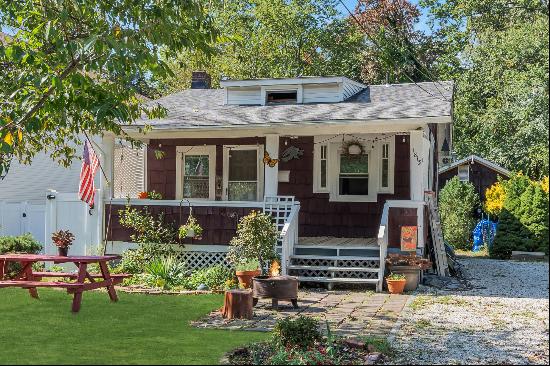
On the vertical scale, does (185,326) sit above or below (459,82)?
below

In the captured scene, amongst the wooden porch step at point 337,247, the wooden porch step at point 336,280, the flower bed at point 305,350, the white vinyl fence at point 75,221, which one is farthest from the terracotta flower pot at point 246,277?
the flower bed at point 305,350

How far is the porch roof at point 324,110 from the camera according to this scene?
1396 centimetres

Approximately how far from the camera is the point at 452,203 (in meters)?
22.1

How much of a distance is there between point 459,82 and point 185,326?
853 inches

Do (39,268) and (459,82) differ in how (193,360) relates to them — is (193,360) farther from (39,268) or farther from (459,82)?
(459,82)

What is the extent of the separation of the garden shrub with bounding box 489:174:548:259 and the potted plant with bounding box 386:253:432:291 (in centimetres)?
162

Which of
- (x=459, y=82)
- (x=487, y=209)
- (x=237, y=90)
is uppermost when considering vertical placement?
(x=459, y=82)

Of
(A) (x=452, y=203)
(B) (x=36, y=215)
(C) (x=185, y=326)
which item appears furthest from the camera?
(A) (x=452, y=203)

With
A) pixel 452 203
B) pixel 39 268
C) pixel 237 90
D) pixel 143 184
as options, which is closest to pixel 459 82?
pixel 452 203

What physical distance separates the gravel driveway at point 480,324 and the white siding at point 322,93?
558 centimetres

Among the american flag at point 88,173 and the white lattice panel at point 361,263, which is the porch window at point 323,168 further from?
the american flag at point 88,173

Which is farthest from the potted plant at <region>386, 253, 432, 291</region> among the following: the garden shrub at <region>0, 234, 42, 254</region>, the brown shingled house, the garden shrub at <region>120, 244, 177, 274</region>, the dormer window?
the garden shrub at <region>0, 234, 42, 254</region>

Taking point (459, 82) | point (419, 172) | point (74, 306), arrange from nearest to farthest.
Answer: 1. point (74, 306)
2. point (419, 172)
3. point (459, 82)

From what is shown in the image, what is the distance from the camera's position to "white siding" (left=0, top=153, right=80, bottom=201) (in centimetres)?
2252
